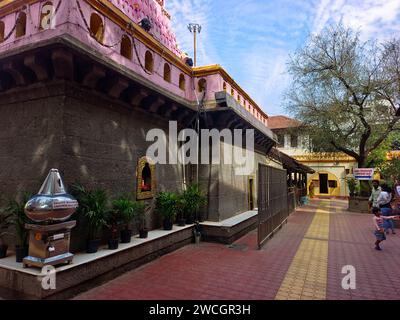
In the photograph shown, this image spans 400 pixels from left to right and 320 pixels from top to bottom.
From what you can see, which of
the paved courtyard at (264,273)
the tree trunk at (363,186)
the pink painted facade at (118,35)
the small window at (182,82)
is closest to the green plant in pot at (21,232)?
the paved courtyard at (264,273)

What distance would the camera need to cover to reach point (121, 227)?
571 centimetres

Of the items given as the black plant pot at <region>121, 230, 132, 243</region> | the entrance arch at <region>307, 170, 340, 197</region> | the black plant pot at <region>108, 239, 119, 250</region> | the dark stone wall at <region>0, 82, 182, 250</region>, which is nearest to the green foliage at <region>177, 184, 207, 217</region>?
the dark stone wall at <region>0, 82, 182, 250</region>

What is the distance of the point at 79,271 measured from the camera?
4.20m

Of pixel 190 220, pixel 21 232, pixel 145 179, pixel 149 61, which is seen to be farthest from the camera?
pixel 190 220

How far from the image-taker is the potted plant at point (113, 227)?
5.03m

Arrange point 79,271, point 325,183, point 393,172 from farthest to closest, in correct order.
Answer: point 325,183
point 393,172
point 79,271

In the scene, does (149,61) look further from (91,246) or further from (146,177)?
(91,246)

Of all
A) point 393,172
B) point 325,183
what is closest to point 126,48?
point 393,172

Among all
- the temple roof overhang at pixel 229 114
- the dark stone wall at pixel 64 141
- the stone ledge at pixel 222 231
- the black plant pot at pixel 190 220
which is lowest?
the stone ledge at pixel 222 231

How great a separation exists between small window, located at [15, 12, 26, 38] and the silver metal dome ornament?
10.3 ft

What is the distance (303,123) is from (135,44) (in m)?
13.9

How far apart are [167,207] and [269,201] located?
10.6 ft

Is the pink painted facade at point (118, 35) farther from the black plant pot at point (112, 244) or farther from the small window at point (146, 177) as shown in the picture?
the black plant pot at point (112, 244)
